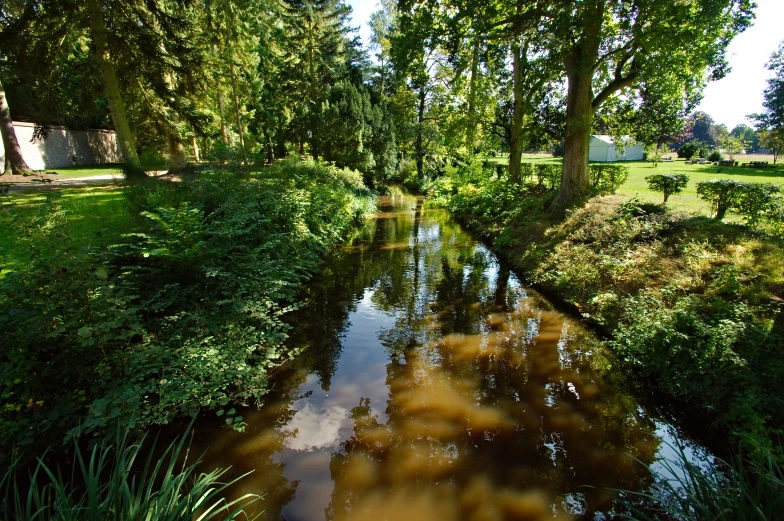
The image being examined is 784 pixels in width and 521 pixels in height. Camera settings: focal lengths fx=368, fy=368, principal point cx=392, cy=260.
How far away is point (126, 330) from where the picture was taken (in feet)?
12.8

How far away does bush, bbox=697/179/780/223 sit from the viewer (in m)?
7.45

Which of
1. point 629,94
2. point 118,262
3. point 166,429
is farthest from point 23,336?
point 629,94

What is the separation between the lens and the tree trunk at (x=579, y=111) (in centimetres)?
935

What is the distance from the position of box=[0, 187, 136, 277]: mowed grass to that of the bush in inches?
452

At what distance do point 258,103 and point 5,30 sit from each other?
20.3 m

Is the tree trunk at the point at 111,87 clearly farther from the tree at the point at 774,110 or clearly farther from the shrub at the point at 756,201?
the tree at the point at 774,110

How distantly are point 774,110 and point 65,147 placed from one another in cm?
5533

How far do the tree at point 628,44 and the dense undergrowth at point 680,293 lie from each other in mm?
2225

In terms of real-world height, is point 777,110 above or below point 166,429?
above

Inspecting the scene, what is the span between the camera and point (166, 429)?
4.32 metres

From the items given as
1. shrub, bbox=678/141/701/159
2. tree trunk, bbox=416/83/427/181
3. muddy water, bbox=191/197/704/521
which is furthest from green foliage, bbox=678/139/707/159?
muddy water, bbox=191/197/704/521

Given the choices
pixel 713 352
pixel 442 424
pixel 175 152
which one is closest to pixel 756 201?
pixel 713 352

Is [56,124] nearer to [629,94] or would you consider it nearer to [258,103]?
[258,103]

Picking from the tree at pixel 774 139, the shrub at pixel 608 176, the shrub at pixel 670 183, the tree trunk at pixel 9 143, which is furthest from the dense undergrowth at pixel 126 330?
the tree at pixel 774 139
